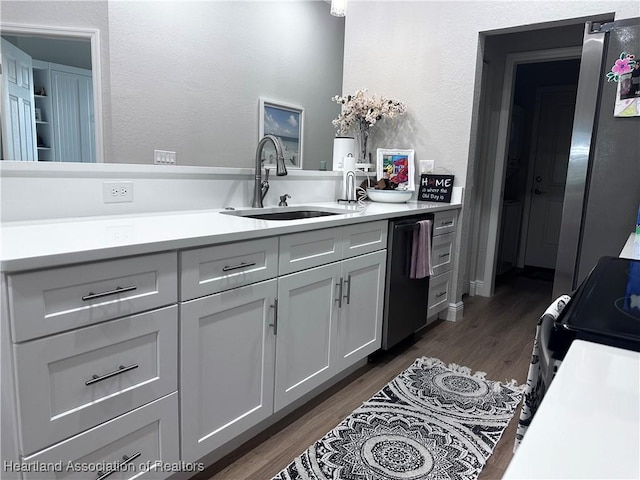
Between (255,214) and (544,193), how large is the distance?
415 centimetres

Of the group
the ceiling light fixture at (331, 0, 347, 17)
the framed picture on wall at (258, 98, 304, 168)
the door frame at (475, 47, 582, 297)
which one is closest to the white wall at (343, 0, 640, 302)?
the ceiling light fixture at (331, 0, 347, 17)

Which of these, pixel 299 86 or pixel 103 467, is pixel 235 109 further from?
pixel 103 467

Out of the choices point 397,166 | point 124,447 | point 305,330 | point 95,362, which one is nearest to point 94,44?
→ point 397,166

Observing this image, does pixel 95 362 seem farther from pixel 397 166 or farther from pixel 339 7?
pixel 339 7

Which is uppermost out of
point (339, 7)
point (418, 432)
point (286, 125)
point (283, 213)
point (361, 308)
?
point (339, 7)

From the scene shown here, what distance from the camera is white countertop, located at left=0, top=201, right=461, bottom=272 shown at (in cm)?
105

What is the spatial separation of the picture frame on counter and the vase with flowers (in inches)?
4.7

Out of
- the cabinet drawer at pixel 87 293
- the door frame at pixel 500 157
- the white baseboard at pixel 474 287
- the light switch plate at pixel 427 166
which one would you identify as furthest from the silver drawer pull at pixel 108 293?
the white baseboard at pixel 474 287

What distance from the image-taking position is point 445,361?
268 centimetres

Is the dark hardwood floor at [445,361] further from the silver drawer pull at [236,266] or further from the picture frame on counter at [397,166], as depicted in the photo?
Result: the picture frame on counter at [397,166]

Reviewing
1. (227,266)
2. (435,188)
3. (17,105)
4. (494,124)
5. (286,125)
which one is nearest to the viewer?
(227,266)

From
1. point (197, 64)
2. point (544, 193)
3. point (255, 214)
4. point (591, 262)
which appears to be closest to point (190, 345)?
point (255, 214)

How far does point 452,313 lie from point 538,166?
2.69m

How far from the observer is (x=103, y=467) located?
4.08ft
